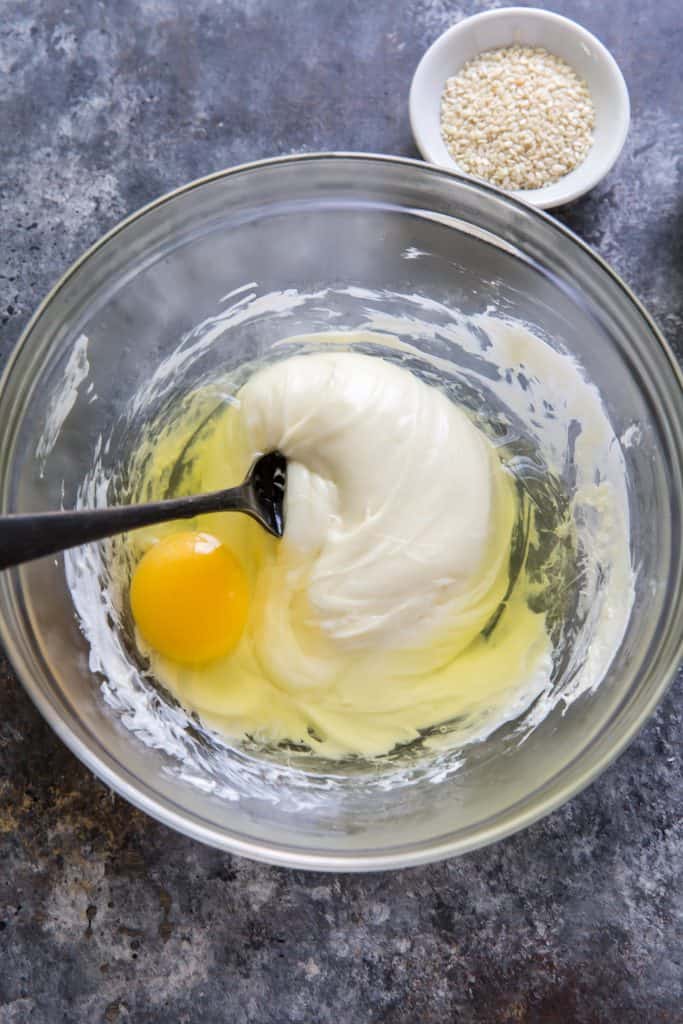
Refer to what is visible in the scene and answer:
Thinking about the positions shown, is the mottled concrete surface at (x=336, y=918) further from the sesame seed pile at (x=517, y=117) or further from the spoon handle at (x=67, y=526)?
the spoon handle at (x=67, y=526)

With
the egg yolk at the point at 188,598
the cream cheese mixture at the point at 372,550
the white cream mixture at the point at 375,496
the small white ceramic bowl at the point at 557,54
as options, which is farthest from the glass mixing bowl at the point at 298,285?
the small white ceramic bowl at the point at 557,54

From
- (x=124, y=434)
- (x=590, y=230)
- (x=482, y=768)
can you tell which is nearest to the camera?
(x=482, y=768)

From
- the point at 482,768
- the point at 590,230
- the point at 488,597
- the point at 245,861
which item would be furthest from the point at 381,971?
the point at 590,230

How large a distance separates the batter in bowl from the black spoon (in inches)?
2.0

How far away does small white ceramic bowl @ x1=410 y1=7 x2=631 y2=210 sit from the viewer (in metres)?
2.37

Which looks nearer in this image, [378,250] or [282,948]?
[378,250]

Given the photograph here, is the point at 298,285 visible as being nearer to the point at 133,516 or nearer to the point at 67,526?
the point at 133,516

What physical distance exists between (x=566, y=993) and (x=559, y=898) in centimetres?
23

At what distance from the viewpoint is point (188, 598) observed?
212cm

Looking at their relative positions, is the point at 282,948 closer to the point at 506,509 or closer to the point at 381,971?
the point at 381,971

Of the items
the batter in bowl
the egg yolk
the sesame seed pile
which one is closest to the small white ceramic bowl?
the sesame seed pile

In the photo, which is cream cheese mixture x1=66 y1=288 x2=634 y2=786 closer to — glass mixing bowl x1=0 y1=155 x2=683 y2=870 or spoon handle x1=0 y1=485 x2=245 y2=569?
glass mixing bowl x1=0 y1=155 x2=683 y2=870

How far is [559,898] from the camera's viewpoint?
2.28 m

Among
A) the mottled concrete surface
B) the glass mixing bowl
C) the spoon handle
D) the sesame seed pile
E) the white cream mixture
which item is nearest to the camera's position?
the spoon handle
